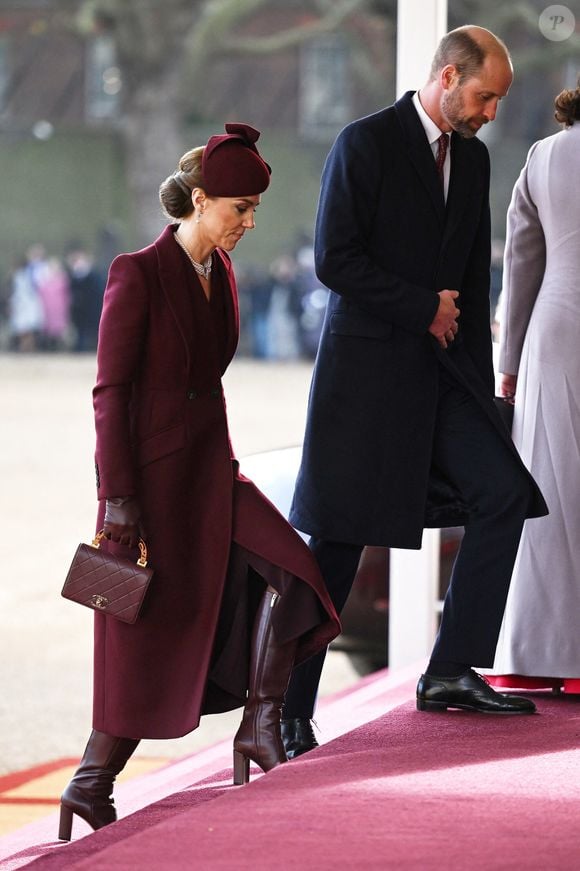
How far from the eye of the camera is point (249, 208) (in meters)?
2.98

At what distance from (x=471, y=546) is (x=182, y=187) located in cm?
94

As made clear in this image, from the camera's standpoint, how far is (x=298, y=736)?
10.6 ft

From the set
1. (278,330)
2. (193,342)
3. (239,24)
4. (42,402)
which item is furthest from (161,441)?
(239,24)

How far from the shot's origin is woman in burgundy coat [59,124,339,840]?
116 inches

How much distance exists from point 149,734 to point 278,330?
2098cm

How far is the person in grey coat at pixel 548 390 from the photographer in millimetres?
3518

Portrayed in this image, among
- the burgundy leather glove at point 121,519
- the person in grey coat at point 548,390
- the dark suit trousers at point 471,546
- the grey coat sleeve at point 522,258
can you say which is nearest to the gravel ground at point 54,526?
the person in grey coat at point 548,390

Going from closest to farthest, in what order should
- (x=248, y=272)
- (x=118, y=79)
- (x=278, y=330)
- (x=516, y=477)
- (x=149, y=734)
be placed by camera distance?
(x=149, y=734)
(x=516, y=477)
(x=278, y=330)
(x=248, y=272)
(x=118, y=79)

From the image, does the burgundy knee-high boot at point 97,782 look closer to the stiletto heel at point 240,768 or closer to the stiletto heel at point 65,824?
the stiletto heel at point 65,824

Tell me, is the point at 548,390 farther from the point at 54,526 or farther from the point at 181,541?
the point at 54,526

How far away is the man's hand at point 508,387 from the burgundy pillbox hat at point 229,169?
3.22 ft

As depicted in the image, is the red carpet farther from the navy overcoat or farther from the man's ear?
the man's ear

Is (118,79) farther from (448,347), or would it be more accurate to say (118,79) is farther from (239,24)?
(448,347)

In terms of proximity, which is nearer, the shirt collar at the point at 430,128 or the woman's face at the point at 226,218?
the woman's face at the point at 226,218
